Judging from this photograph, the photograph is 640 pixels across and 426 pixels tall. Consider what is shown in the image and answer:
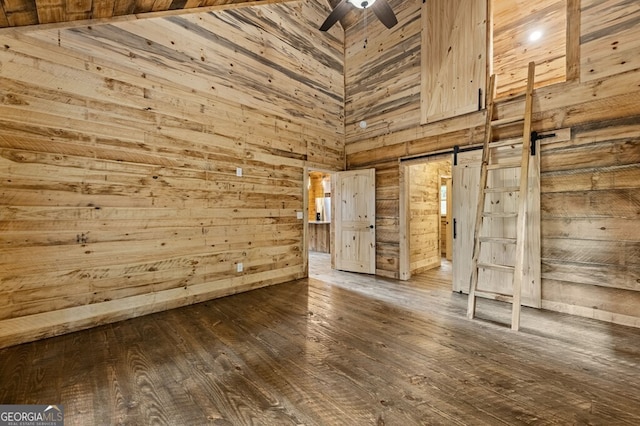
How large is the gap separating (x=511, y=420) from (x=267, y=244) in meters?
3.53

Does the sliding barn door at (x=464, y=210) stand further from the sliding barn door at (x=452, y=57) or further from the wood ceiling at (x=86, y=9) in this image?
the wood ceiling at (x=86, y=9)

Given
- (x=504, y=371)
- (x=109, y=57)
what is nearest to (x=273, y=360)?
(x=504, y=371)

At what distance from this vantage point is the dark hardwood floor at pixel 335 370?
1.65 meters

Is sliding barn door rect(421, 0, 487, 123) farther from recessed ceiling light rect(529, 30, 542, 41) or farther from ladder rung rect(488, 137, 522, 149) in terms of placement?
recessed ceiling light rect(529, 30, 542, 41)

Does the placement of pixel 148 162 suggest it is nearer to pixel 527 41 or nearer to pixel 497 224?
pixel 497 224

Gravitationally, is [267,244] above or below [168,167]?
below

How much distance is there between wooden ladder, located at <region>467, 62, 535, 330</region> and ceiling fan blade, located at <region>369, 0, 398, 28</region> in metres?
1.63

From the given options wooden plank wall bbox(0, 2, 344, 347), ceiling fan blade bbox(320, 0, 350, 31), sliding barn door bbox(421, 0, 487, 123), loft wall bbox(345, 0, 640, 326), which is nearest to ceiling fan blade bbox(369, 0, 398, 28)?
ceiling fan blade bbox(320, 0, 350, 31)

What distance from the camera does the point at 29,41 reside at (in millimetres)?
2594

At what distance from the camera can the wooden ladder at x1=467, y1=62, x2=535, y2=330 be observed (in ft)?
9.52

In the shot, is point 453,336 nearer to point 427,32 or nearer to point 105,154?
point 105,154

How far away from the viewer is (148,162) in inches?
129

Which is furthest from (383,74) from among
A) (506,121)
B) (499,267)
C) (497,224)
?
(499,267)

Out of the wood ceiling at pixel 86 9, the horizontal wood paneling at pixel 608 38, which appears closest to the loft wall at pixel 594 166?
the horizontal wood paneling at pixel 608 38
